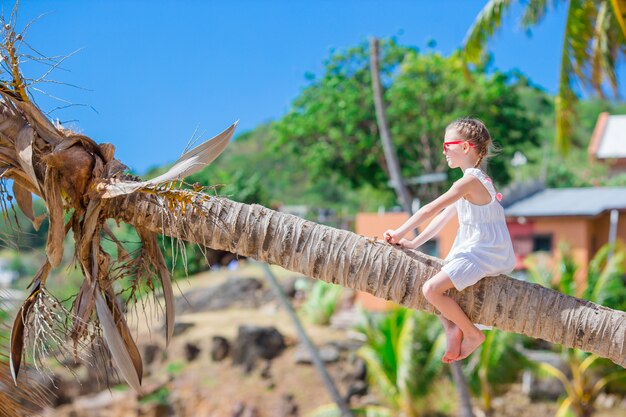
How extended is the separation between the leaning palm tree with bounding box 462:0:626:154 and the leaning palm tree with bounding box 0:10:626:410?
8.11 meters

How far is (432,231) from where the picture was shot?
358 cm

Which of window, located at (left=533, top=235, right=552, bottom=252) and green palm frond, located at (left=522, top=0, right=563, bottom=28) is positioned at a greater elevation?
green palm frond, located at (left=522, top=0, right=563, bottom=28)

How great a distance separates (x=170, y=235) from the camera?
345 cm

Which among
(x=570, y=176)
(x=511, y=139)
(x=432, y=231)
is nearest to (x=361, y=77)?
(x=511, y=139)

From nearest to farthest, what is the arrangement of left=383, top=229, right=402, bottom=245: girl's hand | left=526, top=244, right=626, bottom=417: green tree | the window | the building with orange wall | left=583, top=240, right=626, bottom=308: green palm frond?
1. left=383, top=229, right=402, bottom=245: girl's hand
2. left=583, top=240, right=626, bottom=308: green palm frond
3. left=526, top=244, right=626, bottom=417: green tree
4. the building with orange wall
5. the window

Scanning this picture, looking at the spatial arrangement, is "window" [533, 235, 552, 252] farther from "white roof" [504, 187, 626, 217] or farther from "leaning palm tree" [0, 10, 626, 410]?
"leaning palm tree" [0, 10, 626, 410]

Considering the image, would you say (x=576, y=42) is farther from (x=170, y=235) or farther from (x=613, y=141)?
(x=613, y=141)

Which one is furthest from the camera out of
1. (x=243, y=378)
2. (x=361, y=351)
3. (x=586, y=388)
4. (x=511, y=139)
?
(x=511, y=139)

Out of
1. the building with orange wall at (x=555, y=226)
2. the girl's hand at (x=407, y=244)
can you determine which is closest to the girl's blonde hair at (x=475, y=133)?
the girl's hand at (x=407, y=244)

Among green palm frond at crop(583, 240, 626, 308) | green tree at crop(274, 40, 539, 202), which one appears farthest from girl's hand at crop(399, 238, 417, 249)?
green tree at crop(274, 40, 539, 202)

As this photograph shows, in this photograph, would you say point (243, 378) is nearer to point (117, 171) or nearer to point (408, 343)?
point (408, 343)

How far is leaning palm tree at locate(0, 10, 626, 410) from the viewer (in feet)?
11.0

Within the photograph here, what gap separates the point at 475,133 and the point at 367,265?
2.56 ft

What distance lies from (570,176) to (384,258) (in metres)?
28.3
